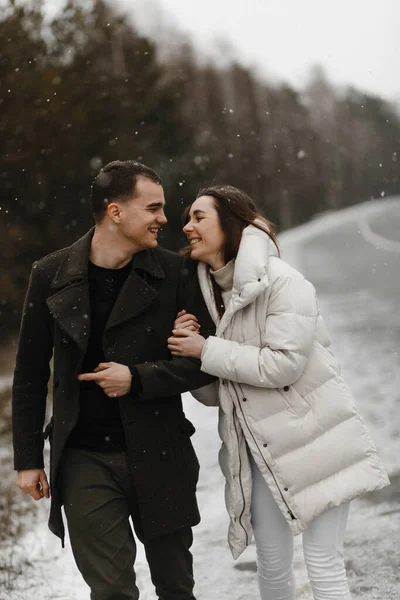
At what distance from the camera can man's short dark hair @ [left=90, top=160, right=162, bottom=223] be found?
2.88 metres

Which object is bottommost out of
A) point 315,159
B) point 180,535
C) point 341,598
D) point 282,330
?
point 315,159

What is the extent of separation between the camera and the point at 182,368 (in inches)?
113

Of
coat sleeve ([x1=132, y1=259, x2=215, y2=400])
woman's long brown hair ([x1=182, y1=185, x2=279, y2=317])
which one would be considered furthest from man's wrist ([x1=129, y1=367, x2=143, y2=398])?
woman's long brown hair ([x1=182, y1=185, x2=279, y2=317])

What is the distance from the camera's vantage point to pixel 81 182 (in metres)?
11.3

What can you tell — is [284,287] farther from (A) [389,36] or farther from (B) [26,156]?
(A) [389,36]

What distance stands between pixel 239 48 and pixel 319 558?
14.8 meters

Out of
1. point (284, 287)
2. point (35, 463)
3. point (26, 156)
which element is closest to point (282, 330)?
point (284, 287)

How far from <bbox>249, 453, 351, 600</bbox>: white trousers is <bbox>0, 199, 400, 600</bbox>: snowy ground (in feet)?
3.24

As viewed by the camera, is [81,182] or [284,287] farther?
[81,182]

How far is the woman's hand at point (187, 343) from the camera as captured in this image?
2.84 metres

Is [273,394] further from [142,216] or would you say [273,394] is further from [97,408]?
[142,216]

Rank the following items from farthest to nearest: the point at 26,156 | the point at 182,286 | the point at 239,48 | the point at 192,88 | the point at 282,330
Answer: the point at 239,48 → the point at 192,88 → the point at 26,156 → the point at 182,286 → the point at 282,330

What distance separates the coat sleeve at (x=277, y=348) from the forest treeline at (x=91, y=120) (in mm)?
7949

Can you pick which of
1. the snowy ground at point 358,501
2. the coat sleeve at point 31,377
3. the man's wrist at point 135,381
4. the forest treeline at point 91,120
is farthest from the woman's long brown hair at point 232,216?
the forest treeline at point 91,120
